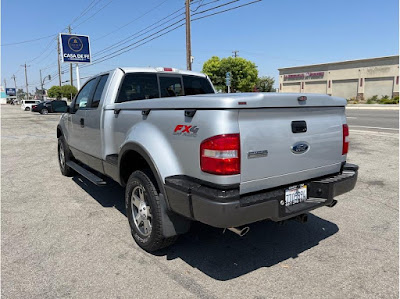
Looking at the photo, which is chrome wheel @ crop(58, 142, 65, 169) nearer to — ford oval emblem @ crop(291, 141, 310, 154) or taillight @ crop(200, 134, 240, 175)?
taillight @ crop(200, 134, 240, 175)

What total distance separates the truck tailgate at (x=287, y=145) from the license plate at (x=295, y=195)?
70 mm

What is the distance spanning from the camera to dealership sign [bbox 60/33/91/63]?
2708 cm

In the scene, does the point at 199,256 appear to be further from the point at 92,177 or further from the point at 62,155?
the point at 62,155

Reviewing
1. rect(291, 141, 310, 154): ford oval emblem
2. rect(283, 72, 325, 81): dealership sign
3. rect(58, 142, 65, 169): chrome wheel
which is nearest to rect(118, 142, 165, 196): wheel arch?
rect(291, 141, 310, 154): ford oval emblem

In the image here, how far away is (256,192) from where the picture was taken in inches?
→ 103

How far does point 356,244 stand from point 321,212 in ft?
3.17

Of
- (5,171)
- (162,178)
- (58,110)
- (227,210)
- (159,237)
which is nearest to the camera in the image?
(227,210)

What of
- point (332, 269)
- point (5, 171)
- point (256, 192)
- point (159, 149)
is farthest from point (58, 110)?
point (332, 269)

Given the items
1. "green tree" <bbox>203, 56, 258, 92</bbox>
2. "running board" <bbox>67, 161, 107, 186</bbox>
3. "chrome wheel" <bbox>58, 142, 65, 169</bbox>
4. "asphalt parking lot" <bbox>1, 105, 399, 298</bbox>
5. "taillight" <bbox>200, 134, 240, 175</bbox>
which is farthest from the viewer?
"green tree" <bbox>203, 56, 258, 92</bbox>

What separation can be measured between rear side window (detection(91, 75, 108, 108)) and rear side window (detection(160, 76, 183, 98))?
805mm

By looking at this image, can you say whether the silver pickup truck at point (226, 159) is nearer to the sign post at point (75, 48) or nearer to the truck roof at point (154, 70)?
the truck roof at point (154, 70)

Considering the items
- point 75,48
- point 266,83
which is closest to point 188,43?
point 75,48

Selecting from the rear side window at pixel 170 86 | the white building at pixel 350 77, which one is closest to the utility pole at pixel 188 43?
the rear side window at pixel 170 86

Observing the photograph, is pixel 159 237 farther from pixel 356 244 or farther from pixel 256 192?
pixel 356 244
